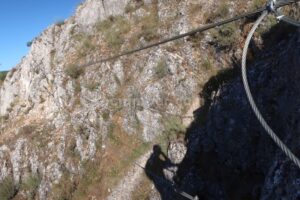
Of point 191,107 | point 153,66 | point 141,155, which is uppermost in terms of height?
point 153,66

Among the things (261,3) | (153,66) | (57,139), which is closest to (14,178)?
(57,139)

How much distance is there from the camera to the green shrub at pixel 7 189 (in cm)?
2067

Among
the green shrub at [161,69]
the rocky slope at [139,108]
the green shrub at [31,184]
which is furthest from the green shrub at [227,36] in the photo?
the green shrub at [31,184]

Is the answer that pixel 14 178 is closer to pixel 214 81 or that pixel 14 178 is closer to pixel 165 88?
pixel 165 88

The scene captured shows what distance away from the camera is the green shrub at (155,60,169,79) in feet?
61.4

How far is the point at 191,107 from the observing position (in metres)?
17.5

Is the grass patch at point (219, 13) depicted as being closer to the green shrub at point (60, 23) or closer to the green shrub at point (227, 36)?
the green shrub at point (227, 36)

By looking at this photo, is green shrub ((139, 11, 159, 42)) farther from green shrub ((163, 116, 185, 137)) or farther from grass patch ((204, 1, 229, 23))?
green shrub ((163, 116, 185, 137))

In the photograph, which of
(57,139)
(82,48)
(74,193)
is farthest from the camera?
(82,48)

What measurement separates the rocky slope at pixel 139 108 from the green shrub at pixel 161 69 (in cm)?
5

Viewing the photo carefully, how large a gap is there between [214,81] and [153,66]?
357 centimetres

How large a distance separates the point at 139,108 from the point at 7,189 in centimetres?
860

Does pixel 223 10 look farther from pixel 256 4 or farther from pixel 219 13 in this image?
pixel 256 4

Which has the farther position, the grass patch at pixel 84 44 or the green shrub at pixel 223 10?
the grass patch at pixel 84 44
